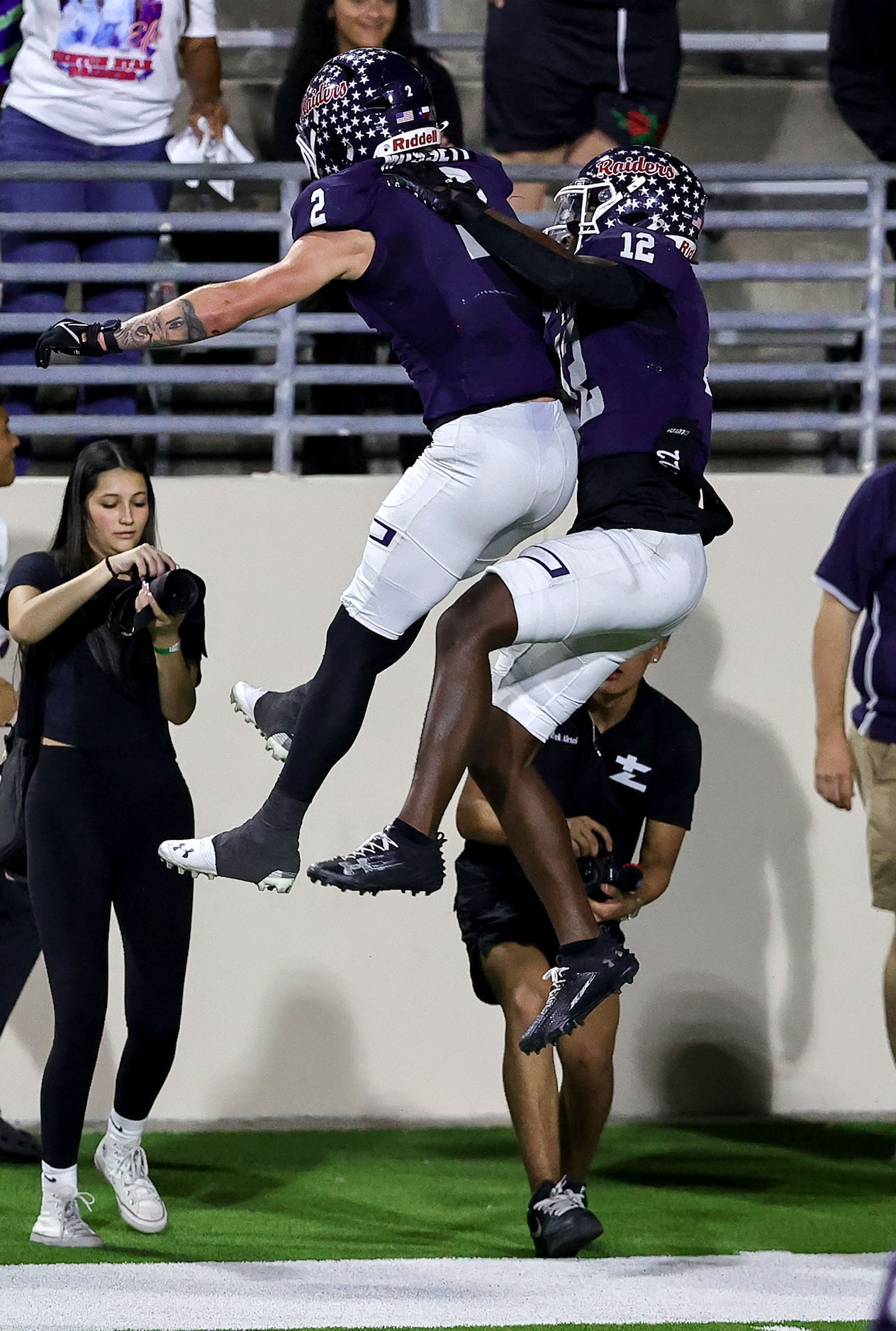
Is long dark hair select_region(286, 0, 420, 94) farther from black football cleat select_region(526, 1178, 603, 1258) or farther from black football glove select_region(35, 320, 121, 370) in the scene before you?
black football cleat select_region(526, 1178, 603, 1258)

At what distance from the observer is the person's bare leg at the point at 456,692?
3383mm

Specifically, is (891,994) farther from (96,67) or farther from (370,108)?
(96,67)

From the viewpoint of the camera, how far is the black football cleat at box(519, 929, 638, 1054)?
3398 mm

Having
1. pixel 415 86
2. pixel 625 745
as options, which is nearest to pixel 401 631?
pixel 415 86

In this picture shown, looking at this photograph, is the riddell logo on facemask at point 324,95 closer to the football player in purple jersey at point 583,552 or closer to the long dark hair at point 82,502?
the football player in purple jersey at point 583,552

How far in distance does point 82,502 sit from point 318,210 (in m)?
1.34

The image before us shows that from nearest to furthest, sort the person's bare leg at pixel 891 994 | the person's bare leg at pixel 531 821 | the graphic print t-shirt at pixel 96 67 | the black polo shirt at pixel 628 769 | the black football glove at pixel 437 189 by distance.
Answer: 1. the black football glove at pixel 437 189
2. the person's bare leg at pixel 531 821
3. the black polo shirt at pixel 628 769
4. the person's bare leg at pixel 891 994
5. the graphic print t-shirt at pixel 96 67

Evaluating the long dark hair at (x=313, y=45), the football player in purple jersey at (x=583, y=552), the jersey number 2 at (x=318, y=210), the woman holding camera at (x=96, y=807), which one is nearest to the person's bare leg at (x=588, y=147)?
the long dark hair at (x=313, y=45)

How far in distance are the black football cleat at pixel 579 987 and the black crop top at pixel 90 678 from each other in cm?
124

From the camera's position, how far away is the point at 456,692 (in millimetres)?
3404

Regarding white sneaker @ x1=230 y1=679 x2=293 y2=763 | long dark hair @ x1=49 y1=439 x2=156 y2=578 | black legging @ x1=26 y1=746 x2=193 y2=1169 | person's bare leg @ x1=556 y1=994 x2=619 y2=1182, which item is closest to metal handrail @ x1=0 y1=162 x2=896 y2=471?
long dark hair @ x1=49 y1=439 x2=156 y2=578

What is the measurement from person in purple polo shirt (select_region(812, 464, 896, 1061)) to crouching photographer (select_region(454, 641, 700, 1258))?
39 cm

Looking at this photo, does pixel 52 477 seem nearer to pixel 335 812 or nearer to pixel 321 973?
pixel 335 812

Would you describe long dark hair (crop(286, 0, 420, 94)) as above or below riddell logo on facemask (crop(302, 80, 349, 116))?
below
